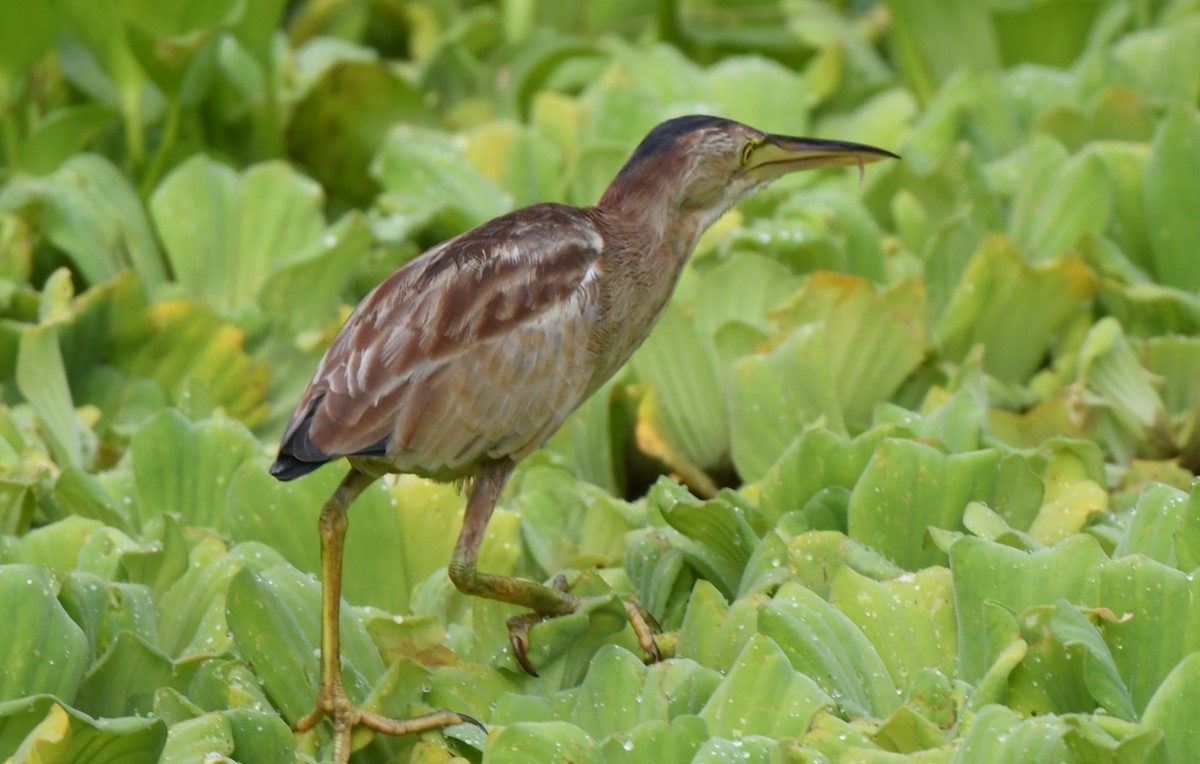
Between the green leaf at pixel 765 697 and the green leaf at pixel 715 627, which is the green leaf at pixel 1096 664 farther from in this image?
the green leaf at pixel 715 627

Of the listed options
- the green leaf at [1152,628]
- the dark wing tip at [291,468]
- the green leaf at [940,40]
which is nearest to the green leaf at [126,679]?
the dark wing tip at [291,468]

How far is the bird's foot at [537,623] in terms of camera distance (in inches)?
99.0

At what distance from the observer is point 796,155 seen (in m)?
2.86

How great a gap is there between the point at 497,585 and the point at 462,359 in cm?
35

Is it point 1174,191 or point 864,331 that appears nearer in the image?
point 864,331

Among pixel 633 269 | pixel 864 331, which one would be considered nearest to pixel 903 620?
pixel 633 269

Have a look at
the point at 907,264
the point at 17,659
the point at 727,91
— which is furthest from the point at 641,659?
the point at 727,91

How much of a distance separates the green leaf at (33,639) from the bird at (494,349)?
1.12 ft

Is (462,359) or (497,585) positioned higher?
(462,359)

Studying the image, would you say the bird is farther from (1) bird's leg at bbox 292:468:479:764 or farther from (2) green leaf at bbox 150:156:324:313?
(2) green leaf at bbox 150:156:324:313

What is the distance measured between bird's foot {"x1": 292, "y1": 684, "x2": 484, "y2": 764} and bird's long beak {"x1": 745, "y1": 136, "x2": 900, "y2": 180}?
3.43 feet

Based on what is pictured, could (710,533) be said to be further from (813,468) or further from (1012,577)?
(1012,577)

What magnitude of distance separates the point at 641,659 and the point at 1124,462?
1.31 metres

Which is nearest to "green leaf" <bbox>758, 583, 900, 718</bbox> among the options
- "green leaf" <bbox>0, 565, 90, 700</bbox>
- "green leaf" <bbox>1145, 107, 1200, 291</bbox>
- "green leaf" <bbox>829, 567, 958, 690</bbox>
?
"green leaf" <bbox>829, 567, 958, 690</bbox>
